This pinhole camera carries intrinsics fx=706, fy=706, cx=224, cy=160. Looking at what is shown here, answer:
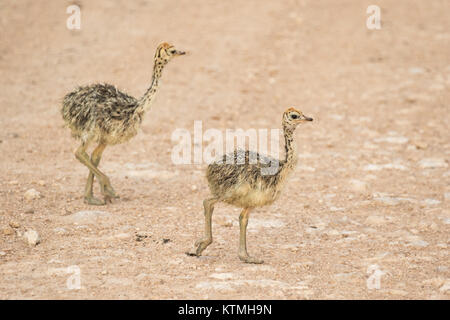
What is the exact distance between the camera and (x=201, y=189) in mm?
10070

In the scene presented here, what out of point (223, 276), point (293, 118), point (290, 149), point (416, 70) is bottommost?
point (223, 276)

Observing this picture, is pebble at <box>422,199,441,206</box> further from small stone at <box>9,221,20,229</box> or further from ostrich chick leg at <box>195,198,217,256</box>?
small stone at <box>9,221,20,229</box>

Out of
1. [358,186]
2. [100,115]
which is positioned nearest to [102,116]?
[100,115]

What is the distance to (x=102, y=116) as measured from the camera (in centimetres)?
920

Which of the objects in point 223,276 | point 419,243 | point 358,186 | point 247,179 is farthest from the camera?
point 358,186

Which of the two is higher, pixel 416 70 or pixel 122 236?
pixel 416 70

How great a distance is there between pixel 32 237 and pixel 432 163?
20.7 feet

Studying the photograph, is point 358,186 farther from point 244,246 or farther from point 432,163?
point 244,246

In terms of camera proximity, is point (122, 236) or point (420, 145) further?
point (420, 145)

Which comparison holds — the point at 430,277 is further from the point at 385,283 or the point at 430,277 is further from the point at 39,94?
the point at 39,94

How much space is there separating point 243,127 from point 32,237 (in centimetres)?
561

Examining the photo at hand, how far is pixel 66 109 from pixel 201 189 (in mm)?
Answer: 2191

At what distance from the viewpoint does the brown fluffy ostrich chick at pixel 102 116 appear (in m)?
9.23

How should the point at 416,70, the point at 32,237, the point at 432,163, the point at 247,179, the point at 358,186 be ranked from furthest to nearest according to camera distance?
the point at 416,70 < the point at 432,163 < the point at 358,186 < the point at 32,237 < the point at 247,179
